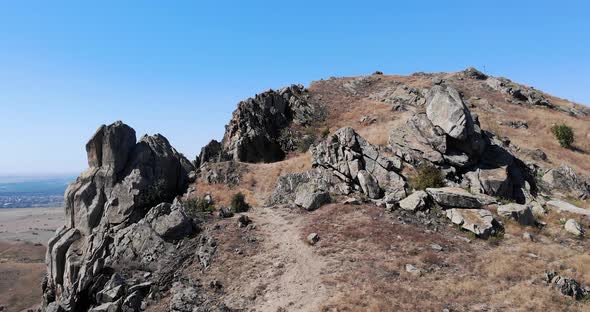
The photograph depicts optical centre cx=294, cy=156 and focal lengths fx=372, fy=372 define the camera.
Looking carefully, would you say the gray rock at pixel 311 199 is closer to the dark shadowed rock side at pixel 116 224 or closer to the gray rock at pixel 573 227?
the dark shadowed rock side at pixel 116 224

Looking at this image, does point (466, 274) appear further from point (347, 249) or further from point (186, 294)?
point (186, 294)

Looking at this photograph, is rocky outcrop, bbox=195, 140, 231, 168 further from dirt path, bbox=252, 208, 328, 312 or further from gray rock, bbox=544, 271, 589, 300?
gray rock, bbox=544, 271, 589, 300

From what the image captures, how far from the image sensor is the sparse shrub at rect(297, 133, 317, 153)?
55.2m

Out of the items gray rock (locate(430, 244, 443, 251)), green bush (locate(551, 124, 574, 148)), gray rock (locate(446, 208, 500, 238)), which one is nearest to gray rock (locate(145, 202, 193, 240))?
gray rock (locate(430, 244, 443, 251))

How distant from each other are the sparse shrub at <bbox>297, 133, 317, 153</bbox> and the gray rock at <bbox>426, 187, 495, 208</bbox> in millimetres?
24978

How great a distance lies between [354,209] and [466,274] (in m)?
11.0

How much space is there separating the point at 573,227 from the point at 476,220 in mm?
7485

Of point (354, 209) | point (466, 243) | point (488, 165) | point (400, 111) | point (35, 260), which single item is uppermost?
point (400, 111)

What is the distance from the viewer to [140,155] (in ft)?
131

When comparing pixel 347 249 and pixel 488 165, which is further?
pixel 488 165

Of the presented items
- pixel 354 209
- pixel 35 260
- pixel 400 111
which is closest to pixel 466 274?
pixel 354 209

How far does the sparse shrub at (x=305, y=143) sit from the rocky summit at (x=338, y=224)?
592 centimetres

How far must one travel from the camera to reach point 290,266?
25094 mm

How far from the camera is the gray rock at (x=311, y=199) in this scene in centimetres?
3388
